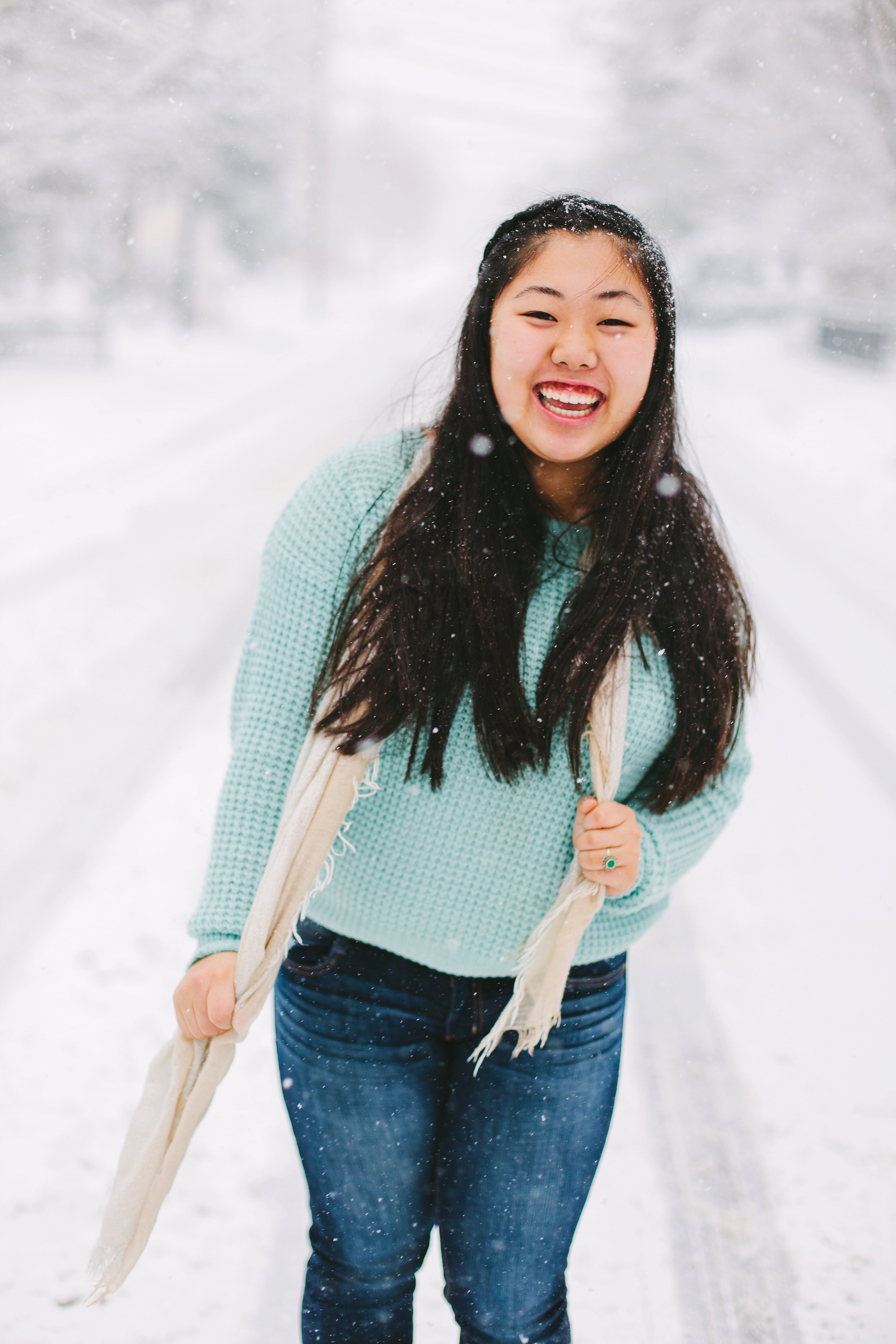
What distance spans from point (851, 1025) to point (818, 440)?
33.5ft

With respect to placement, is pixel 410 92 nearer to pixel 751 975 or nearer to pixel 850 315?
pixel 751 975

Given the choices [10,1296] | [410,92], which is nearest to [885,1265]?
[10,1296]

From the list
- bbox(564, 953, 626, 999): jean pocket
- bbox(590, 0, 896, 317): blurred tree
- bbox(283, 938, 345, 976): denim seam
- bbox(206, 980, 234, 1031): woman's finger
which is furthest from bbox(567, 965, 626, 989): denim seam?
bbox(590, 0, 896, 317): blurred tree

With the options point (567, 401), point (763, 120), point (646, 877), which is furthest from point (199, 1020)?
point (763, 120)

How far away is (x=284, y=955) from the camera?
1290 millimetres

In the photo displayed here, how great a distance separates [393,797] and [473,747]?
0.45 ft

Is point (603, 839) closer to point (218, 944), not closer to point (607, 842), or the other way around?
point (607, 842)

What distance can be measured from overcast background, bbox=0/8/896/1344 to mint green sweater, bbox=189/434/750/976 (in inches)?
12.6

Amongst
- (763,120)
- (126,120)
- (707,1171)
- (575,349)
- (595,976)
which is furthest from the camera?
(763,120)

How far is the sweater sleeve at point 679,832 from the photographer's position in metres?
1.40

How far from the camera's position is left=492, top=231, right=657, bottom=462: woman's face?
48.6 inches

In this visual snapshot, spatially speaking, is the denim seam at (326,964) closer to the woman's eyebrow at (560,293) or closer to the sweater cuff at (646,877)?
the sweater cuff at (646,877)

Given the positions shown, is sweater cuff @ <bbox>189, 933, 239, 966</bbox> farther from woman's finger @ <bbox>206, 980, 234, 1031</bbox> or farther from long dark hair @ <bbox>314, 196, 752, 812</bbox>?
long dark hair @ <bbox>314, 196, 752, 812</bbox>

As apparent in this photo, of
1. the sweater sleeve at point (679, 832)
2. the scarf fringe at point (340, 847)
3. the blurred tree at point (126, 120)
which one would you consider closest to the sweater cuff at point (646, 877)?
the sweater sleeve at point (679, 832)
